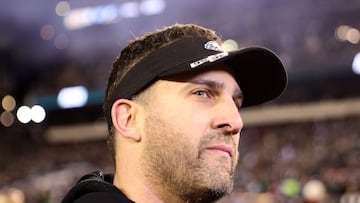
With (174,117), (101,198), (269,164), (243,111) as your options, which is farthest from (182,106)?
(243,111)

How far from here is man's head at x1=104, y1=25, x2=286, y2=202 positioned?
1202mm

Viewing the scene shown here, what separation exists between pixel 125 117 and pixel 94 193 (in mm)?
201

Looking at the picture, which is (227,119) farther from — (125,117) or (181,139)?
(125,117)

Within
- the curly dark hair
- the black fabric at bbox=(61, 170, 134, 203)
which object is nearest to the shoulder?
the black fabric at bbox=(61, 170, 134, 203)

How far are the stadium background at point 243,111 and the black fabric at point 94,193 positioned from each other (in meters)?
6.94

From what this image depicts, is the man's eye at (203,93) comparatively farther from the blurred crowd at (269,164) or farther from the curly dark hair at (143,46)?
the blurred crowd at (269,164)

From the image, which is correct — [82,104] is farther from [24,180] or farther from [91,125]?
[24,180]

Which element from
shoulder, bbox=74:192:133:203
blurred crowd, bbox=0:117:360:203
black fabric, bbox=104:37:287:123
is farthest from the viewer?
blurred crowd, bbox=0:117:360:203

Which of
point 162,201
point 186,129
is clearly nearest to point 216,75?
point 186,129

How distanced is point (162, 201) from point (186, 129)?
0.51 feet

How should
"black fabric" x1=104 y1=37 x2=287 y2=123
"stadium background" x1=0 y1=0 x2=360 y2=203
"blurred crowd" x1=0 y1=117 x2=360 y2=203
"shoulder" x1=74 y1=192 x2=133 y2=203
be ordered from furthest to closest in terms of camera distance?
1. "stadium background" x1=0 y1=0 x2=360 y2=203
2. "blurred crowd" x1=0 y1=117 x2=360 y2=203
3. "black fabric" x1=104 y1=37 x2=287 y2=123
4. "shoulder" x1=74 y1=192 x2=133 y2=203

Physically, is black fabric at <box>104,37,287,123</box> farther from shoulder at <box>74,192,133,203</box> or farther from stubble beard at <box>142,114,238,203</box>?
shoulder at <box>74,192,133,203</box>

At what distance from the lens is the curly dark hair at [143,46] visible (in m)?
1.30

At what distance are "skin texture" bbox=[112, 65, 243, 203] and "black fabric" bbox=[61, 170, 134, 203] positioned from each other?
0.08 m
